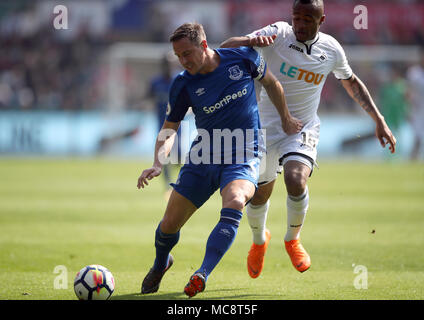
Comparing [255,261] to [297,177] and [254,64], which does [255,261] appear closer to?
[297,177]

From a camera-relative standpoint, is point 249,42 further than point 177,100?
Yes

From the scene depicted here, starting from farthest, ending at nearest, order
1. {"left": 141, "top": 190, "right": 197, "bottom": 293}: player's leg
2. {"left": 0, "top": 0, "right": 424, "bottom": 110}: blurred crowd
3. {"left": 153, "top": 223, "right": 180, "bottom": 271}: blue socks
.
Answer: {"left": 0, "top": 0, "right": 424, "bottom": 110}: blurred crowd
{"left": 153, "top": 223, "right": 180, "bottom": 271}: blue socks
{"left": 141, "top": 190, "right": 197, "bottom": 293}: player's leg

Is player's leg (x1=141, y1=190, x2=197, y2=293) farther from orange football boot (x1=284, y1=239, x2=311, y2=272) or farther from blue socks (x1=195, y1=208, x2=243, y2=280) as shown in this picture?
orange football boot (x1=284, y1=239, x2=311, y2=272)

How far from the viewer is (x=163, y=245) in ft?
19.1

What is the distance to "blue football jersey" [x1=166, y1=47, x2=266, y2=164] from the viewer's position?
5.59m

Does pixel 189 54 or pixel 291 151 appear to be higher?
pixel 189 54

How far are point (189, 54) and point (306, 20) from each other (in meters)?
1.43

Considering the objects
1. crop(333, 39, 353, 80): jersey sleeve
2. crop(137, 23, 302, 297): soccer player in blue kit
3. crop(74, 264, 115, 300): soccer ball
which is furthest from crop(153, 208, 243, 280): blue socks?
crop(333, 39, 353, 80): jersey sleeve

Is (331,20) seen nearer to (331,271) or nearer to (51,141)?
(51,141)

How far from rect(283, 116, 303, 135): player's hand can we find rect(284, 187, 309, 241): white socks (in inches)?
24.1

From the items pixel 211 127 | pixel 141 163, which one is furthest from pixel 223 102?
pixel 141 163

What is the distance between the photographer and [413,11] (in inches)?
1193

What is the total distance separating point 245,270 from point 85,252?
6.65ft
